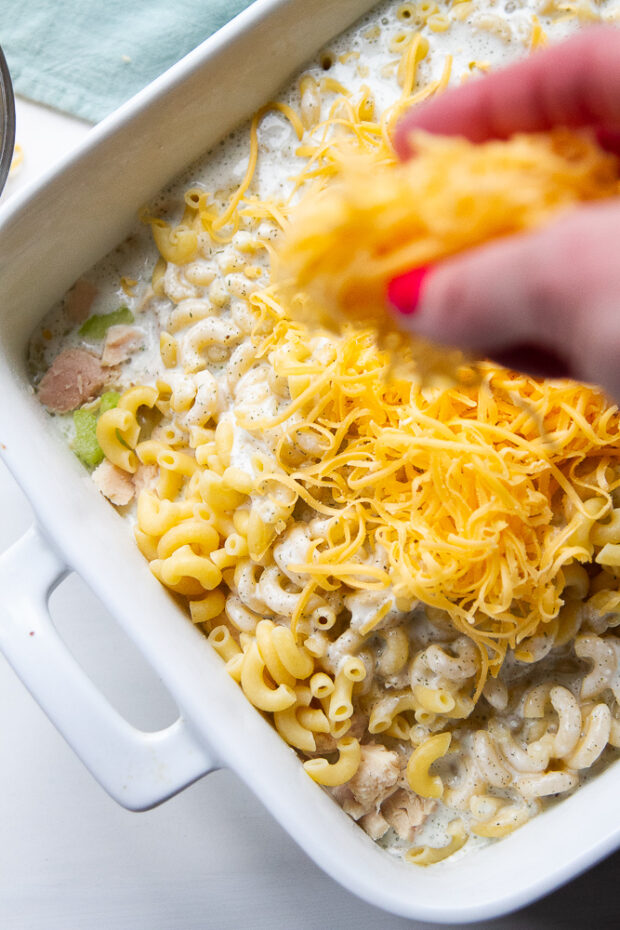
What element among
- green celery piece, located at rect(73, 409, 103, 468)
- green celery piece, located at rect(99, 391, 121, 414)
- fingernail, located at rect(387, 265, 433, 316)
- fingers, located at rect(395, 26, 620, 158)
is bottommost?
green celery piece, located at rect(73, 409, 103, 468)

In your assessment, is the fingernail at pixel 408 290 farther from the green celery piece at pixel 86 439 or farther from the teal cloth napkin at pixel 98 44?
the teal cloth napkin at pixel 98 44

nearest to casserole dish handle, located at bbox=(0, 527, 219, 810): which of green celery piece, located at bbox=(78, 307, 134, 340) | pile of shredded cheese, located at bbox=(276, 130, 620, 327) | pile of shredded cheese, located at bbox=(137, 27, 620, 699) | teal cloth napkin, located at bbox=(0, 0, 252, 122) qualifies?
pile of shredded cheese, located at bbox=(137, 27, 620, 699)

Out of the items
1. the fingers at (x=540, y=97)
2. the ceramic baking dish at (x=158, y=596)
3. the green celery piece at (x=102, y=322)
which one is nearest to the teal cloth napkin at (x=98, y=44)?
the ceramic baking dish at (x=158, y=596)

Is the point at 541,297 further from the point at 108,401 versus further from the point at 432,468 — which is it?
the point at 108,401

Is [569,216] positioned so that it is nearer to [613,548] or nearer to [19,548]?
[613,548]

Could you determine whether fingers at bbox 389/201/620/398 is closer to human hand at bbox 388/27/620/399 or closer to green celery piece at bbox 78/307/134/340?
human hand at bbox 388/27/620/399

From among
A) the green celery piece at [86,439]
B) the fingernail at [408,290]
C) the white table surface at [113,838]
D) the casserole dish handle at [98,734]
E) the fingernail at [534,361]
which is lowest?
the white table surface at [113,838]

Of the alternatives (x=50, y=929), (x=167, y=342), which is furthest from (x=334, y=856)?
(x=167, y=342)

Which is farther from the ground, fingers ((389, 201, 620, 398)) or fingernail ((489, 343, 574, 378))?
fingers ((389, 201, 620, 398))
